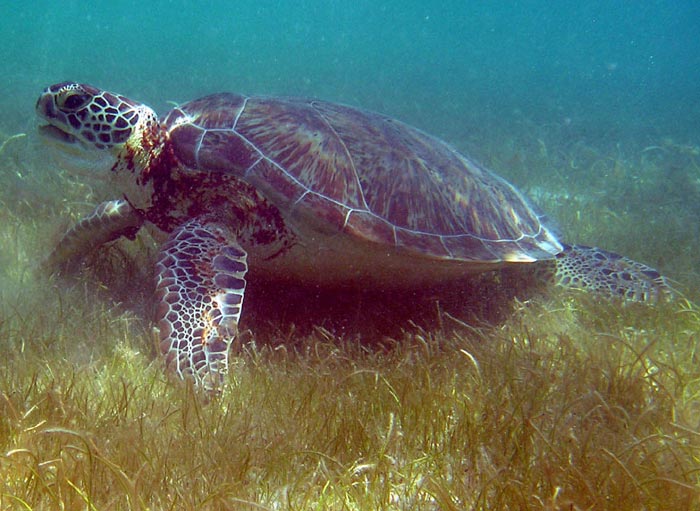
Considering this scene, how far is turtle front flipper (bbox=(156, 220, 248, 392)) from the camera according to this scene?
8.24 ft

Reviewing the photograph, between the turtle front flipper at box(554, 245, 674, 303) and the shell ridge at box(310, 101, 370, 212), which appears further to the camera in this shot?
the turtle front flipper at box(554, 245, 674, 303)

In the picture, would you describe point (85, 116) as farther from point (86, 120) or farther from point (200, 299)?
point (200, 299)

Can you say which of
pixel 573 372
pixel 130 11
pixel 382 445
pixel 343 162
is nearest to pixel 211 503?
pixel 382 445

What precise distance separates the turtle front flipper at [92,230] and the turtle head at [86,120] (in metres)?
0.56

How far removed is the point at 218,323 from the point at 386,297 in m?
1.60

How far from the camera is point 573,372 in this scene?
2.34 meters

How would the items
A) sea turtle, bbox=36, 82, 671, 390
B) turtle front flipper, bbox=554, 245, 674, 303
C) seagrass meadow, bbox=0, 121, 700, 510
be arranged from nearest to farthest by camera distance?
seagrass meadow, bbox=0, 121, 700, 510, sea turtle, bbox=36, 82, 671, 390, turtle front flipper, bbox=554, 245, 674, 303

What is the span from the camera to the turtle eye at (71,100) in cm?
326

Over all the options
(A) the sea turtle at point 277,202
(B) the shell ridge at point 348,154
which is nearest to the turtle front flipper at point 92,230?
(A) the sea turtle at point 277,202

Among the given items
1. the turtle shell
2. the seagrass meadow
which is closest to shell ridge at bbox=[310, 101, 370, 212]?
the turtle shell

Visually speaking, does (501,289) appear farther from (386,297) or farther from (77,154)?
(77,154)

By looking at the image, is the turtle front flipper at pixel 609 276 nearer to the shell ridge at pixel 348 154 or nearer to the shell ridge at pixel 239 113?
the shell ridge at pixel 348 154

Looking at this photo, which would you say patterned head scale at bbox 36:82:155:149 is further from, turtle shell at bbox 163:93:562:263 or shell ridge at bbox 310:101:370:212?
shell ridge at bbox 310:101:370:212

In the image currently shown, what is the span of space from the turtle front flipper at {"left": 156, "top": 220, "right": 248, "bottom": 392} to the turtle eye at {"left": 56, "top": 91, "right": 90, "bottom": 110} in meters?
1.14
